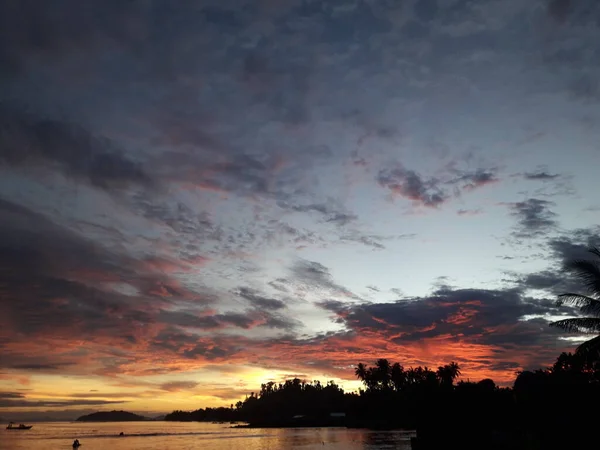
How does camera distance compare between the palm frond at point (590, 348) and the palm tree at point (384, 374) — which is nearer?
the palm frond at point (590, 348)

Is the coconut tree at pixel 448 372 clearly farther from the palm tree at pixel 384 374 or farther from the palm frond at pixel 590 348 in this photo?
the palm frond at pixel 590 348

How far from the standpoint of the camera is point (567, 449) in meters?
36.8

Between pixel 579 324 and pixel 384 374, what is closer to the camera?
pixel 579 324

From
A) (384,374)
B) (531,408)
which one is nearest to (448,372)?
(384,374)

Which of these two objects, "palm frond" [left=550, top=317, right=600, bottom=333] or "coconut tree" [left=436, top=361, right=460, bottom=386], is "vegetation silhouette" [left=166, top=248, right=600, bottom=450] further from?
"coconut tree" [left=436, top=361, right=460, bottom=386]

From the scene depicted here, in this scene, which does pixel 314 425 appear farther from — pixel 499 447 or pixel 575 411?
pixel 575 411

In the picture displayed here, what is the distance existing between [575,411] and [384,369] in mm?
128208

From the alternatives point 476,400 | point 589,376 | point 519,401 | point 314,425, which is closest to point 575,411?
point 519,401

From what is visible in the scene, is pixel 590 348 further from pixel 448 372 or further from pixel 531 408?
pixel 448 372

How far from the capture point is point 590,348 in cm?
3622

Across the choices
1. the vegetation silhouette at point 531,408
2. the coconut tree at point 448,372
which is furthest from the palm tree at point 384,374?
the vegetation silhouette at point 531,408

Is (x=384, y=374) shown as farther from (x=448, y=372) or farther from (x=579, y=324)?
(x=579, y=324)

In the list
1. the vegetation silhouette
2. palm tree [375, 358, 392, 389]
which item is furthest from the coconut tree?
the vegetation silhouette

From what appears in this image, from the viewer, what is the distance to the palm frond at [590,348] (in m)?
35.8
